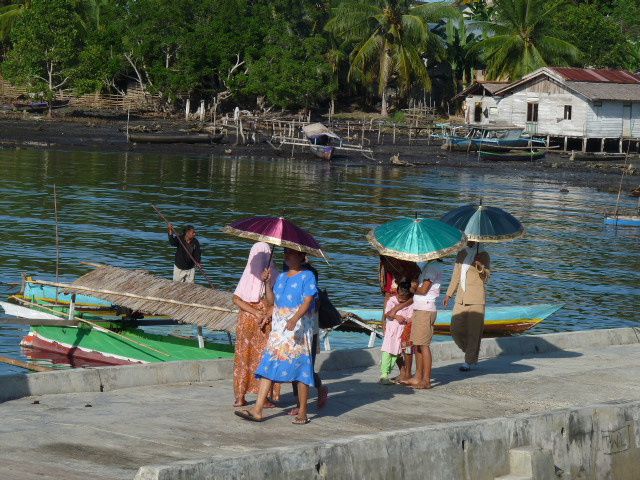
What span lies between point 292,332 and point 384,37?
55.2 m

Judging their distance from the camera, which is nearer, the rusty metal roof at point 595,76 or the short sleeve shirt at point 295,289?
the short sleeve shirt at point 295,289

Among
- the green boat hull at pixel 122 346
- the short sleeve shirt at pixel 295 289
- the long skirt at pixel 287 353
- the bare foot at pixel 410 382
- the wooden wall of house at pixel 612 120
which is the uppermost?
the wooden wall of house at pixel 612 120

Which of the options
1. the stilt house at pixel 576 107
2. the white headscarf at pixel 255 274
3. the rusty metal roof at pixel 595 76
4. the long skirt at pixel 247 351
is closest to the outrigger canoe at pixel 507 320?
the long skirt at pixel 247 351

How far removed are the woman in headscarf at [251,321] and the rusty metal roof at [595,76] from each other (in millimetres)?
50516

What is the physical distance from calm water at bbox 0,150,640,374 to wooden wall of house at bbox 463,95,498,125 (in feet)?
32.9

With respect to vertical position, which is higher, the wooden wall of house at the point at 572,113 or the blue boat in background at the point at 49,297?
the wooden wall of house at the point at 572,113

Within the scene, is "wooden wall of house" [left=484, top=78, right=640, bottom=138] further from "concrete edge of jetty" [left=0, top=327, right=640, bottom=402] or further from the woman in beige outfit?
the woman in beige outfit

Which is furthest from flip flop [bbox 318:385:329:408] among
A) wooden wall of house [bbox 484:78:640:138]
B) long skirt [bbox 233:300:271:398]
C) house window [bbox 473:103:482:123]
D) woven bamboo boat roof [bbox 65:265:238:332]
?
house window [bbox 473:103:482:123]

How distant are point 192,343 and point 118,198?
22622 millimetres

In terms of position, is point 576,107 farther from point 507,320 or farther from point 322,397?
point 322,397

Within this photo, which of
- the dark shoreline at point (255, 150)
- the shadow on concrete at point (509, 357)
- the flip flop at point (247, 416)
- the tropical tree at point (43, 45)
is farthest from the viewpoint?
the tropical tree at point (43, 45)

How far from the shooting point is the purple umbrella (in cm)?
927

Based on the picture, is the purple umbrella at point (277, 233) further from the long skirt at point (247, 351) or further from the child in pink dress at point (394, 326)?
the child in pink dress at point (394, 326)

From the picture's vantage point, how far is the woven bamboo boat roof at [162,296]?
13.6 meters
